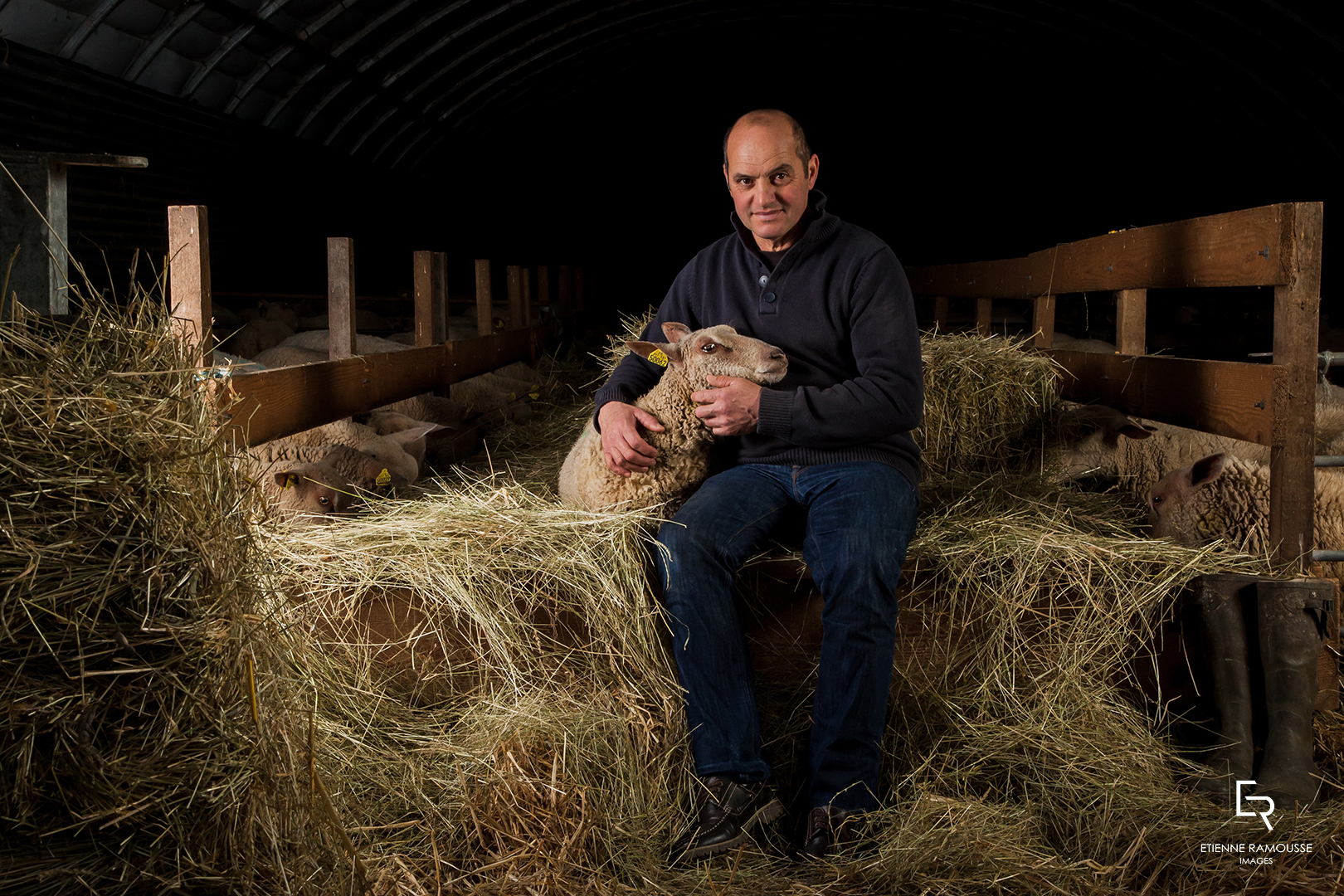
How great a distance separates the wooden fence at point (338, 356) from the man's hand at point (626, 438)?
1.07 m

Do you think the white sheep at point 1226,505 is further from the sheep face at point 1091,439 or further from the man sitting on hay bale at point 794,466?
the man sitting on hay bale at point 794,466

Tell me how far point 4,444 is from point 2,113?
24.2ft

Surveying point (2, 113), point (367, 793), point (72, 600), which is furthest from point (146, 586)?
point (2, 113)

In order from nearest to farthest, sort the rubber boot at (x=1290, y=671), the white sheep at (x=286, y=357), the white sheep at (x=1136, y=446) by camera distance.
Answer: the rubber boot at (x=1290, y=671) < the white sheep at (x=1136, y=446) < the white sheep at (x=286, y=357)

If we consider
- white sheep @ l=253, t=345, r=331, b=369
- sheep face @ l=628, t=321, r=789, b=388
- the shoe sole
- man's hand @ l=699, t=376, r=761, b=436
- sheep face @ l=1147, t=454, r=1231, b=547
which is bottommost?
the shoe sole

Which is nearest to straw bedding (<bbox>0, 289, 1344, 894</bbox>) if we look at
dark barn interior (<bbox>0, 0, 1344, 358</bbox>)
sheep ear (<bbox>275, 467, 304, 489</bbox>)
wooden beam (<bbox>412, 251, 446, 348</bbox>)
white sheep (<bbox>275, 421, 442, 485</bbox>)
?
sheep ear (<bbox>275, 467, 304, 489</bbox>)

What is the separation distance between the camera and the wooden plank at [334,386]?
324 centimetres

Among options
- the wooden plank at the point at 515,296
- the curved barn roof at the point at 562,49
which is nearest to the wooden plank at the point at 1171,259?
the wooden plank at the point at 515,296

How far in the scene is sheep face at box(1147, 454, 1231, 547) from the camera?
392 centimetres

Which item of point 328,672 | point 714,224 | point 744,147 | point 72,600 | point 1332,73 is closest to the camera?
point 72,600

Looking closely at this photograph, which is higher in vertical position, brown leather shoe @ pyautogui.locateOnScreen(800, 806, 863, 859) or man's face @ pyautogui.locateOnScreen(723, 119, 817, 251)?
man's face @ pyautogui.locateOnScreen(723, 119, 817, 251)

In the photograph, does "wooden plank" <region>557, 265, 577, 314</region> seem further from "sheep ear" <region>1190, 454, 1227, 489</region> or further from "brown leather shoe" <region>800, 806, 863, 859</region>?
"brown leather shoe" <region>800, 806, 863, 859</region>

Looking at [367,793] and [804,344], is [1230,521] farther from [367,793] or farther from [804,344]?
[367,793]

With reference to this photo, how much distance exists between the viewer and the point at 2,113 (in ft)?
23.7
